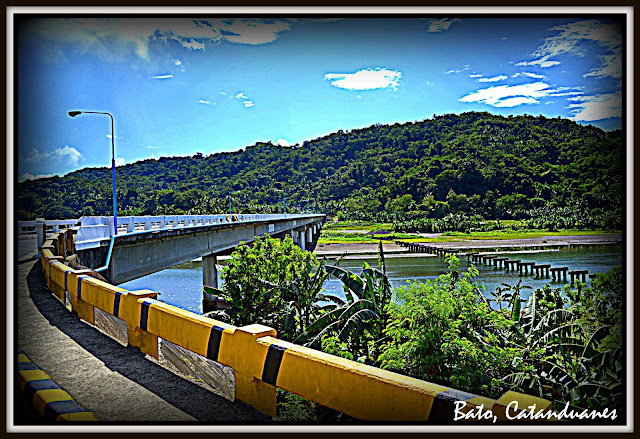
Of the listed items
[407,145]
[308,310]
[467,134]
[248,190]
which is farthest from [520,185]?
[248,190]

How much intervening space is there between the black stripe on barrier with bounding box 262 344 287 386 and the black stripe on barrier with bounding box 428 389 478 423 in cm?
133

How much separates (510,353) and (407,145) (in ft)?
134

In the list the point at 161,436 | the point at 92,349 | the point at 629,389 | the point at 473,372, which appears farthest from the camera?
the point at 473,372

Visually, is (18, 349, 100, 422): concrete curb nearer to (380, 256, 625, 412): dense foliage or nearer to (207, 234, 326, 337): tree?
(380, 256, 625, 412): dense foliage

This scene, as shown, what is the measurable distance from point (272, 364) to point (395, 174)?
63612mm

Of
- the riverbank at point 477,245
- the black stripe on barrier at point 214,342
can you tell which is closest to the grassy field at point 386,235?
the riverbank at point 477,245

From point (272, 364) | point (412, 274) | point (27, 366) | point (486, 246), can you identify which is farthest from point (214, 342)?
point (486, 246)

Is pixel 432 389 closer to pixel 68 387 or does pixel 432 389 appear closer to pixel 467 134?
pixel 68 387

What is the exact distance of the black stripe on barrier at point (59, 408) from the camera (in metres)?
4.31

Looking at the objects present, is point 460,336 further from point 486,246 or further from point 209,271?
point 486,246

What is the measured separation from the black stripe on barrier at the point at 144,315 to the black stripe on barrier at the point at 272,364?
222cm

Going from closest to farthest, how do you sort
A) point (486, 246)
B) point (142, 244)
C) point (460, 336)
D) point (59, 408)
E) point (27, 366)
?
point (59, 408) → point (27, 366) → point (460, 336) → point (142, 244) → point (486, 246)

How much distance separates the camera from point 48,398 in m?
4.59

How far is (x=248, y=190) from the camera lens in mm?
78438
